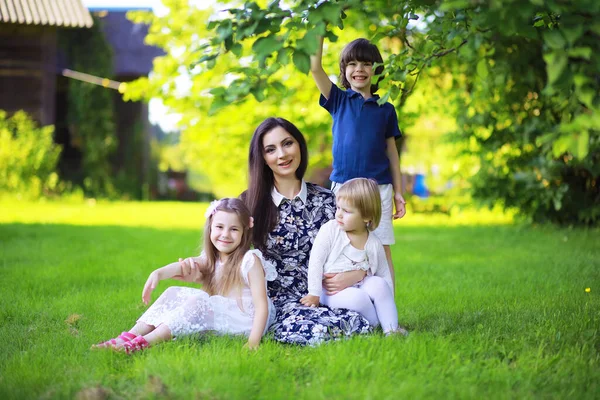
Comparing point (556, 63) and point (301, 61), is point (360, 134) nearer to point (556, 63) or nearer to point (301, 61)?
point (301, 61)

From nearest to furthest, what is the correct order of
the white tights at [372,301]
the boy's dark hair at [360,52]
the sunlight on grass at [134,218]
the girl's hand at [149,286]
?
1. the girl's hand at [149,286]
2. the white tights at [372,301]
3. the boy's dark hair at [360,52]
4. the sunlight on grass at [134,218]

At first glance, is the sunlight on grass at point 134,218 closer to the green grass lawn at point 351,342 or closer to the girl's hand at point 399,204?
the green grass lawn at point 351,342

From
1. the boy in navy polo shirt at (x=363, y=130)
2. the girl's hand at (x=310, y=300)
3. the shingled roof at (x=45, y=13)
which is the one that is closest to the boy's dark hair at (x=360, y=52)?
the boy in navy polo shirt at (x=363, y=130)

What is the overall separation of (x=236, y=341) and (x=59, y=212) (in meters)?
10.2

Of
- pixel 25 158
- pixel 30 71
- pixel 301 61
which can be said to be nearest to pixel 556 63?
pixel 301 61

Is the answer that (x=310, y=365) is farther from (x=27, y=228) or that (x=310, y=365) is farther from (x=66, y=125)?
(x=66, y=125)

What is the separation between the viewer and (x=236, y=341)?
3.46m

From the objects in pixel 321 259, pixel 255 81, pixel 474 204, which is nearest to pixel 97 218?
pixel 474 204

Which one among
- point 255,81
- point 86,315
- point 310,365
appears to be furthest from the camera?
point 86,315

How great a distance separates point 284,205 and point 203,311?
91cm

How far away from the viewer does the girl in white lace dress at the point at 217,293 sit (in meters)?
3.48

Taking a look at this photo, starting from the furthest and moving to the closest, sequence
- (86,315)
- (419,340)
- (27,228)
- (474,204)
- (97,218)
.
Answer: (97,218), (474,204), (27,228), (86,315), (419,340)

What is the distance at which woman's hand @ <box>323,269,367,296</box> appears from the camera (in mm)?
3848

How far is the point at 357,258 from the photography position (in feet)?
12.6
